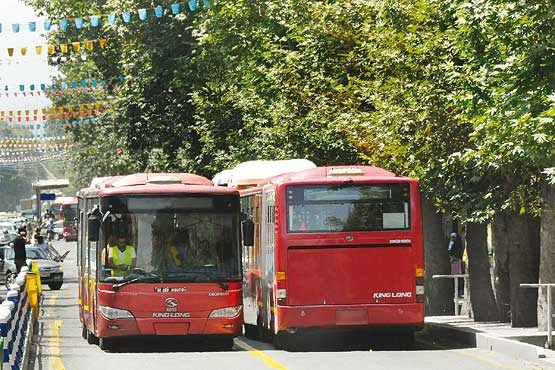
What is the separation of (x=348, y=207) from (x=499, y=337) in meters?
3.05

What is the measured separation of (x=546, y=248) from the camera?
24219 mm

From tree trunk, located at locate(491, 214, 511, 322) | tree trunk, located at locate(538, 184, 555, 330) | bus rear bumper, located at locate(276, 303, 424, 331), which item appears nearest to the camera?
bus rear bumper, located at locate(276, 303, 424, 331)

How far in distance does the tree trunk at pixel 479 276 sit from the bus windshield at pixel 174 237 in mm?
6967

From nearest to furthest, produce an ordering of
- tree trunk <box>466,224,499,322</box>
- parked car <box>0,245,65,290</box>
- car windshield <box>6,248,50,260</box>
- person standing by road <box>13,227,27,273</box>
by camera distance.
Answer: tree trunk <box>466,224,499,322</box>
person standing by road <box>13,227,27,273</box>
parked car <box>0,245,65,290</box>
car windshield <box>6,248,50,260</box>

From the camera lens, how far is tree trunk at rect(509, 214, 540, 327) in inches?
1033

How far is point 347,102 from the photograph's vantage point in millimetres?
33406

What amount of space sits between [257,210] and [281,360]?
5.31 m

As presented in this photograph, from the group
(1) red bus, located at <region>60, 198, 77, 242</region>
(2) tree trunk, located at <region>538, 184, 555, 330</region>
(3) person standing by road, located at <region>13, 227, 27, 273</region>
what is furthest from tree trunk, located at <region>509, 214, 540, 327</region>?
(1) red bus, located at <region>60, 198, 77, 242</region>

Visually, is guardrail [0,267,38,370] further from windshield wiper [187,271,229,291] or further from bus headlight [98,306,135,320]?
windshield wiper [187,271,229,291]

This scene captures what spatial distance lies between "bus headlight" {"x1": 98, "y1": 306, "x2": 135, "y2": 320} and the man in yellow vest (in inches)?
21.2

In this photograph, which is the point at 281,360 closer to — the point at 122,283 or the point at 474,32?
the point at 122,283

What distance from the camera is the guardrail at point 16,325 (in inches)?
490

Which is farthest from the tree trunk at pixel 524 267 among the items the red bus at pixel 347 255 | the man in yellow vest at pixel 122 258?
the man in yellow vest at pixel 122 258

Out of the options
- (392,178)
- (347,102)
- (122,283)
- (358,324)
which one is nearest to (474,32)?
(392,178)
